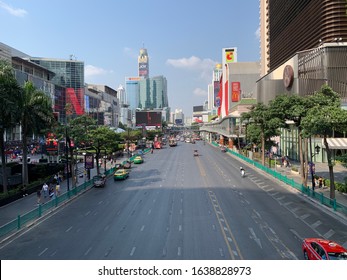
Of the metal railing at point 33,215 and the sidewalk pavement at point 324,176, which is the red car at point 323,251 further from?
the metal railing at point 33,215

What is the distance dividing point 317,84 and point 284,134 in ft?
62.9

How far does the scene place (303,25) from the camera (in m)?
75.0

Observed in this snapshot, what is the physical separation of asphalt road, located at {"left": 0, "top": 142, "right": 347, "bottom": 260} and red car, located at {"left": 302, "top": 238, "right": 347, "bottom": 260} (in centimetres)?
118

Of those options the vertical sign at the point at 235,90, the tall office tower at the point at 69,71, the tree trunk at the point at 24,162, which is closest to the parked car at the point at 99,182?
the tree trunk at the point at 24,162

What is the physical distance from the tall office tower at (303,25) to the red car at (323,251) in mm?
55062

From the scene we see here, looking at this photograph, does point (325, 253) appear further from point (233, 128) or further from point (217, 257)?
point (233, 128)

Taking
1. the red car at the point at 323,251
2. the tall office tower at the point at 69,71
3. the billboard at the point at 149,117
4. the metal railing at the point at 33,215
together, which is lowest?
the metal railing at the point at 33,215

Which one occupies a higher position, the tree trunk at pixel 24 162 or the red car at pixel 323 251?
the tree trunk at pixel 24 162

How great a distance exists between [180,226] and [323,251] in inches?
423

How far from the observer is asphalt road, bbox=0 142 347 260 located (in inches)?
757

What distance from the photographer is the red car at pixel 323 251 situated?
51.5ft

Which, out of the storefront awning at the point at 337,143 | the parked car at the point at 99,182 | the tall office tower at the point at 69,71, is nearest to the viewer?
the parked car at the point at 99,182

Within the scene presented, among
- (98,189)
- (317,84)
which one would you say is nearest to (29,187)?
(98,189)

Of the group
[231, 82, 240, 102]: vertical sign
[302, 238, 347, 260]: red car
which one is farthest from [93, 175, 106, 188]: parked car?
[231, 82, 240, 102]: vertical sign
